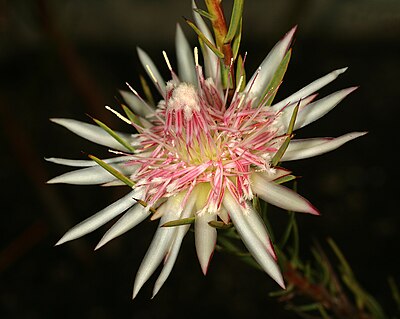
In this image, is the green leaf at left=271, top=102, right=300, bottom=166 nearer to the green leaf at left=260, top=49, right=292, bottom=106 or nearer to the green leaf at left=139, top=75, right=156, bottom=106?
the green leaf at left=260, top=49, right=292, bottom=106

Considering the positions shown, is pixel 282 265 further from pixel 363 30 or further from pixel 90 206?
pixel 363 30

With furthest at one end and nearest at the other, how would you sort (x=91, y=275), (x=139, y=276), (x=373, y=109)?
(x=373, y=109) → (x=91, y=275) → (x=139, y=276)

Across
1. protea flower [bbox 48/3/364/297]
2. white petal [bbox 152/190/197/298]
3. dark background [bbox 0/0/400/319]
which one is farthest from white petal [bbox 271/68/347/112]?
dark background [bbox 0/0/400/319]

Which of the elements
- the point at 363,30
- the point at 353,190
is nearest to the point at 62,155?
the point at 353,190

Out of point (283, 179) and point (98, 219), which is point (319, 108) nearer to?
point (283, 179)

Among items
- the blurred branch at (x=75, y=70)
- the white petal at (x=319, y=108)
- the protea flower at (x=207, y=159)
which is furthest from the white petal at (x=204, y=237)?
the blurred branch at (x=75, y=70)
